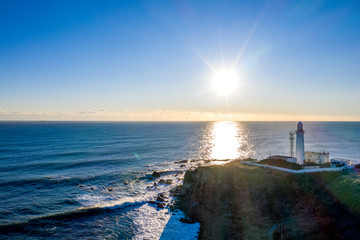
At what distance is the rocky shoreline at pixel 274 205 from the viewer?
2064 cm

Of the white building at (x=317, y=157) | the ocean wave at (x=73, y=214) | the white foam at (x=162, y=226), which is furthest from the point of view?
the white building at (x=317, y=157)

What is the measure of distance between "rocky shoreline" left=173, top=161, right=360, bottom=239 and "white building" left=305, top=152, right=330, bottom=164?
8.51m

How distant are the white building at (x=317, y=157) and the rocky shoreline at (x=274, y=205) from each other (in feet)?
27.9

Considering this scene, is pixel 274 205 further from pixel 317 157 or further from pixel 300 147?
pixel 317 157

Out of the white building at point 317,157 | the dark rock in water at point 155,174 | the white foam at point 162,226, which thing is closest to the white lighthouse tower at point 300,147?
the white building at point 317,157

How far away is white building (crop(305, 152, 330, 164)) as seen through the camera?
36.8 metres

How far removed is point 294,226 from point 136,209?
21.5 m

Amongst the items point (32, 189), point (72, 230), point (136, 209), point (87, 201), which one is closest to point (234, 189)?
point (136, 209)

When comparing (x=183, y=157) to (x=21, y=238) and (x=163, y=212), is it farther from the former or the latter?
(x=21, y=238)

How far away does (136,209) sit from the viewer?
32.1m

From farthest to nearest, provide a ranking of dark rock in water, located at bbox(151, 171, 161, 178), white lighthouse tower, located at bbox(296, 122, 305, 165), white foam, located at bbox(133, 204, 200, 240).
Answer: dark rock in water, located at bbox(151, 171, 161, 178) < white lighthouse tower, located at bbox(296, 122, 305, 165) < white foam, located at bbox(133, 204, 200, 240)

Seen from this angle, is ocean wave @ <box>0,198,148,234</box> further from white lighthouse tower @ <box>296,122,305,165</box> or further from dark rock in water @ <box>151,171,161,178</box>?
white lighthouse tower @ <box>296,122,305,165</box>

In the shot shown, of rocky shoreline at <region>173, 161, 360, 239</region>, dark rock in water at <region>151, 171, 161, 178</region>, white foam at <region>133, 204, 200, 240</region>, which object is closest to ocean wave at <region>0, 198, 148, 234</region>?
white foam at <region>133, 204, 200, 240</region>

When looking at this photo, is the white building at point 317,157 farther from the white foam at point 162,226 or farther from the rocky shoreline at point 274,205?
the white foam at point 162,226
